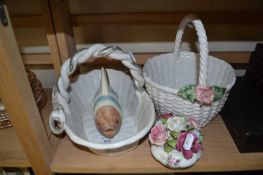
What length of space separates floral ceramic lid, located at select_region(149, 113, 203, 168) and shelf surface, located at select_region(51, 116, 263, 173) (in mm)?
30

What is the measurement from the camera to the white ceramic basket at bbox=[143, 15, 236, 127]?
0.43 metres

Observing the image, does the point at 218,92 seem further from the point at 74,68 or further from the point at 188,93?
the point at 74,68

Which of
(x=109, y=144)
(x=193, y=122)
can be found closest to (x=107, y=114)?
(x=109, y=144)

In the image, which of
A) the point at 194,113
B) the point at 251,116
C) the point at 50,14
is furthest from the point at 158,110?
the point at 50,14

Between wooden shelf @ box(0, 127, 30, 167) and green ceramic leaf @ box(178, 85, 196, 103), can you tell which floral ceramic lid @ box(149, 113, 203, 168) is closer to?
green ceramic leaf @ box(178, 85, 196, 103)

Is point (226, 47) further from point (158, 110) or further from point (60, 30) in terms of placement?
point (60, 30)

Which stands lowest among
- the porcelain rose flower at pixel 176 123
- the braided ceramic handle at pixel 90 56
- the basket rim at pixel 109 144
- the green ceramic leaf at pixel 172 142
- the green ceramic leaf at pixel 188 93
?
the green ceramic leaf at pixel 172 142

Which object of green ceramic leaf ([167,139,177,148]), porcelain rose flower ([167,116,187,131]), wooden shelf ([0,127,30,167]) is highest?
porcelain rose flower ([167,116,187,131])

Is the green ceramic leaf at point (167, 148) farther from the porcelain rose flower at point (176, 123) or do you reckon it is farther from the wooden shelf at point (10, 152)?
the wooden shelf at point (10, 152)

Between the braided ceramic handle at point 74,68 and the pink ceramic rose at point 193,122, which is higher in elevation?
the braided ceramic handle at point 74,68

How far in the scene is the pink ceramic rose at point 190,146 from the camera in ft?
1.43

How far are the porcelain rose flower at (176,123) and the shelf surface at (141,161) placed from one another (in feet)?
0.27

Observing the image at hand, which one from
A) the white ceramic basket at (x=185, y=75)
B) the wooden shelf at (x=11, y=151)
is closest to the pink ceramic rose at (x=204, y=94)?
the white ceramic basket at (x=185, y=75)

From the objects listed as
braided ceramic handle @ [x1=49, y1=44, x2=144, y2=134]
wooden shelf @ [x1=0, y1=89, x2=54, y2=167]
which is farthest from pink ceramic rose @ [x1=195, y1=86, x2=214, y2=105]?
wooden shelf @ [x1=0, y1=89, x2=54, y2=167]
